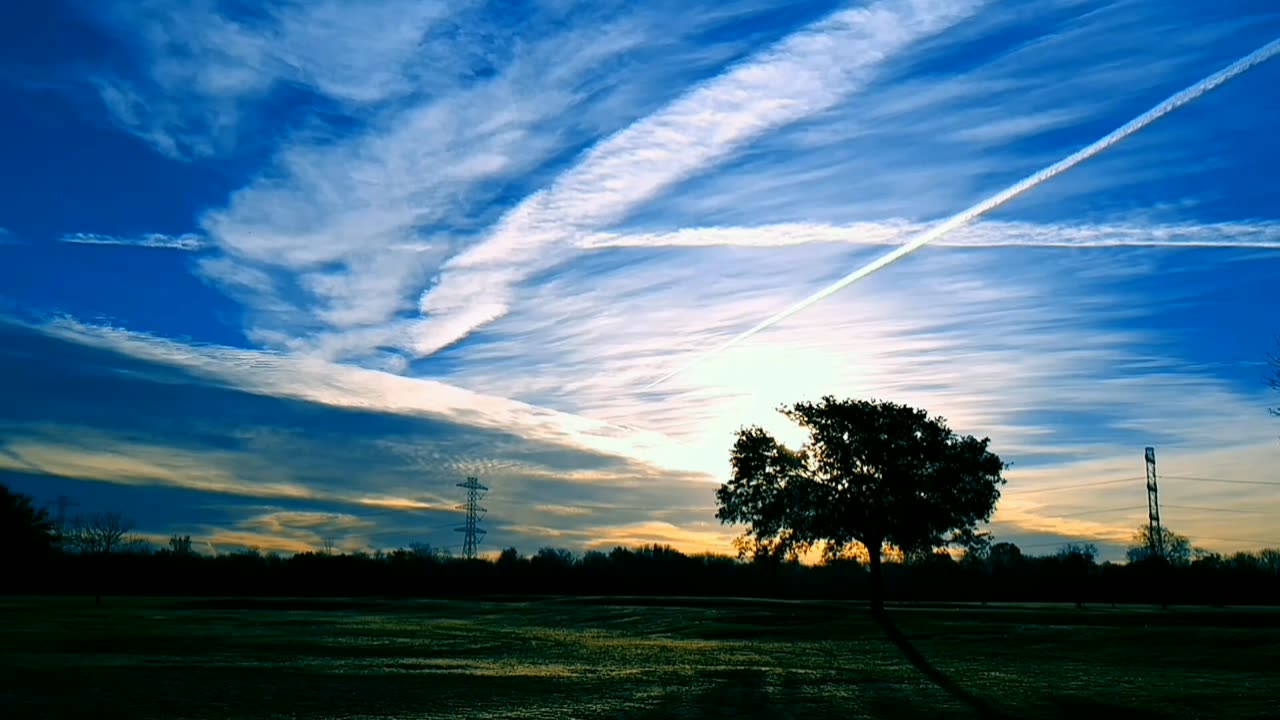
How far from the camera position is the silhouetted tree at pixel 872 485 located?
59.7m

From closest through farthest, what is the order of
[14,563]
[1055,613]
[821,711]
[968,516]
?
[821,711] < [1055,613] < [968,516] < [14,563]

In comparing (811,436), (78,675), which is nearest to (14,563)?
(811,436)

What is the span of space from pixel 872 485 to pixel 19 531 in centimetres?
8657

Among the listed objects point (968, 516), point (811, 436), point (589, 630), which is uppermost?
point (811, 436)

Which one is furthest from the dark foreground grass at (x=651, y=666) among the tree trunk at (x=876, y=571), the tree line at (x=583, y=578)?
the tree line at (x=583, y=578)

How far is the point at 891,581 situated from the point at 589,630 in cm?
5832

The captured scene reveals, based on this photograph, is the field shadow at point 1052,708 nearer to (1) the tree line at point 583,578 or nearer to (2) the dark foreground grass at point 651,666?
(2) the dark foreground grass at point 651,666

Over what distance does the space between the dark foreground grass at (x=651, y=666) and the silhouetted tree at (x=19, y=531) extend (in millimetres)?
49675

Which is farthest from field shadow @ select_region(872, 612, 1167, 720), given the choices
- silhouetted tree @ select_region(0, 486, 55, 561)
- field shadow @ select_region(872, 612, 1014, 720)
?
silhouetted tree @ select_region(0, 486, 55, 561)

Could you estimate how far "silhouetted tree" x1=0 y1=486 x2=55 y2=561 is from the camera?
325 feet

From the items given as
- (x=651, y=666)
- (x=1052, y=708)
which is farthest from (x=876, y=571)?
(x=1052, y=708)

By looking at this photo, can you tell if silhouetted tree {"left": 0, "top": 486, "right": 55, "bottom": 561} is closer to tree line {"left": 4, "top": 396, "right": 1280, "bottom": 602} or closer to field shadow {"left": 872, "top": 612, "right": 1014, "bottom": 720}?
tree line {"left": 4, "top": 396, "right": 1280, "bottom": 602}

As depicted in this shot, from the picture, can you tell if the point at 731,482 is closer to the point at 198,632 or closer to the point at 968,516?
the point at 968,516

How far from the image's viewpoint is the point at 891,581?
10175cm
